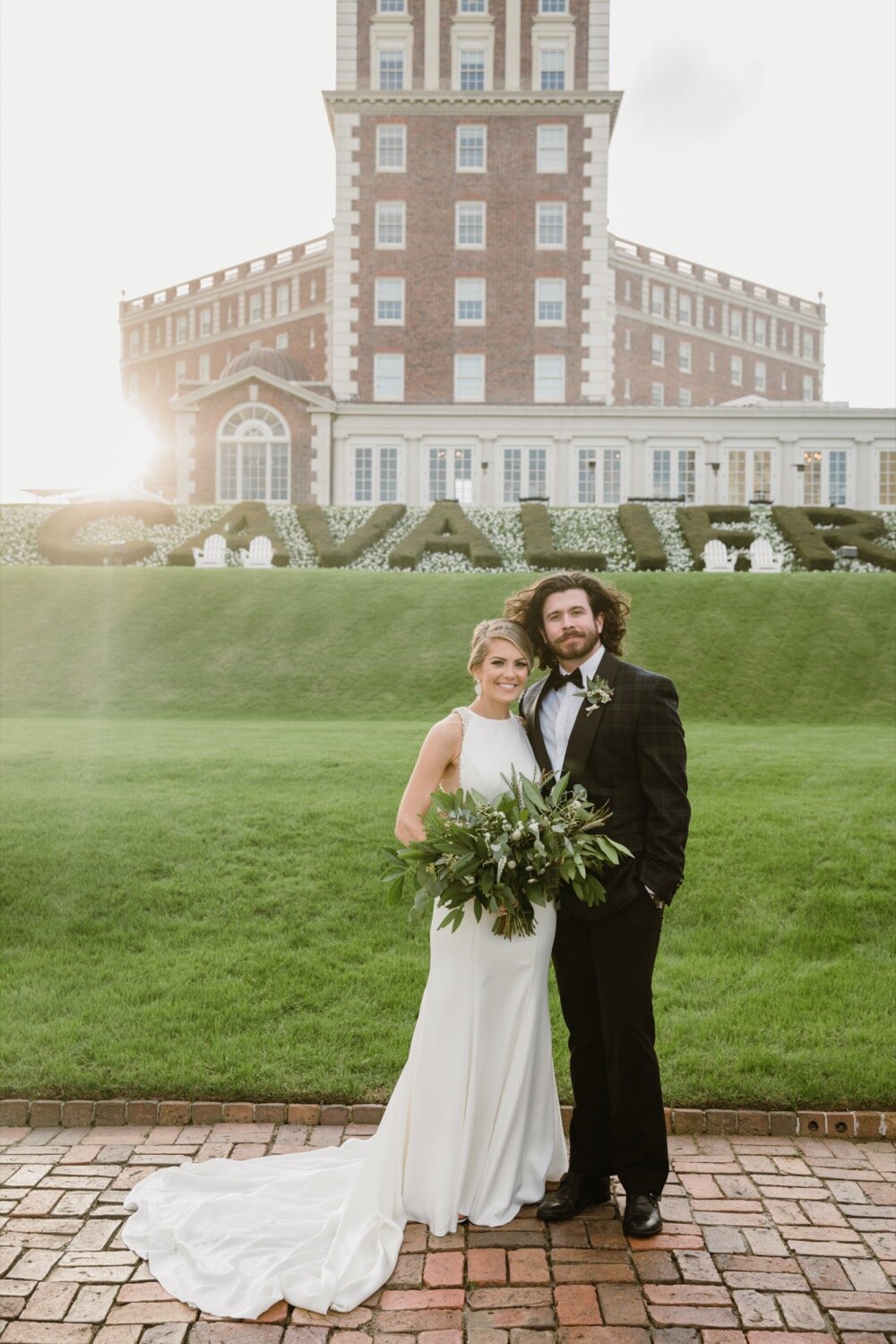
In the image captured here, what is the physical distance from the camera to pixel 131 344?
75312 millimetres

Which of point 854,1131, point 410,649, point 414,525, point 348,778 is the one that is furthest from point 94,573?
point 854,1131

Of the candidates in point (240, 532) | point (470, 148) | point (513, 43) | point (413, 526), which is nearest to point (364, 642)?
point (240, 532)

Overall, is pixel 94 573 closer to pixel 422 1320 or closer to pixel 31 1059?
pixel 31 1059

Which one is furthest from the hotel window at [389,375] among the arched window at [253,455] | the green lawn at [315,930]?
the green lawn at [315,930]

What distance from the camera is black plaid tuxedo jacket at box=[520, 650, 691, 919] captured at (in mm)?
4352

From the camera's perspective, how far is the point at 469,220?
41969mm

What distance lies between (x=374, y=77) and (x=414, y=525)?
20885 mm

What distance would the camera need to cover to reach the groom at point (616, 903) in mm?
4383

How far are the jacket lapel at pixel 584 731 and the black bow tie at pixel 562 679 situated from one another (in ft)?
0.29

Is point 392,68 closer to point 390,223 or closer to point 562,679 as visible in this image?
point 390,223

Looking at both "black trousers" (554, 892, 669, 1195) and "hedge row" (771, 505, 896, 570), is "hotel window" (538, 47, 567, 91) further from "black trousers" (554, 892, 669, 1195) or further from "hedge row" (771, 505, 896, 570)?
"black trousers" (554, 892, 669, 1195)

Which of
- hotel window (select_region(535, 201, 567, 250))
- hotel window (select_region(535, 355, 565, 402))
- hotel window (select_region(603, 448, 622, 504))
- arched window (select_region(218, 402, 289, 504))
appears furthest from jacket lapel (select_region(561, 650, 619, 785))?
hotel window (select_region(535, 201, 567, 250))

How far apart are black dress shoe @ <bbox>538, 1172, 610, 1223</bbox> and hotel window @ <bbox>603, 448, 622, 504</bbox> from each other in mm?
35464

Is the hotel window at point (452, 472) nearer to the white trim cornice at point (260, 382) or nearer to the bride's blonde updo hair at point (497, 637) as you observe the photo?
the white trim cornice at point (260, 382)
